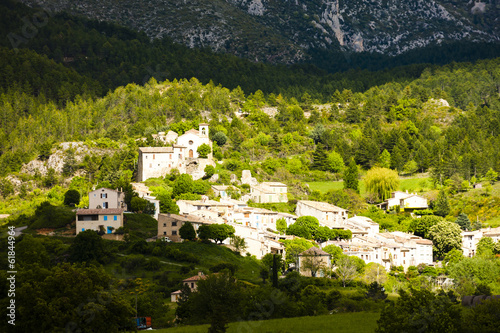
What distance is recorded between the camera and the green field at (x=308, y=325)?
42062 mm

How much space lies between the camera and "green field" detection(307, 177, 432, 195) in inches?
3954

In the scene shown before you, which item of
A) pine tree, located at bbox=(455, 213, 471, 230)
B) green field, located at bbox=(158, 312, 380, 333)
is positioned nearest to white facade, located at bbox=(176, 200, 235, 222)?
pine tree, located at bbox=(455, 213, 471, 230)

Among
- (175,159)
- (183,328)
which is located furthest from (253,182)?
(183,328)

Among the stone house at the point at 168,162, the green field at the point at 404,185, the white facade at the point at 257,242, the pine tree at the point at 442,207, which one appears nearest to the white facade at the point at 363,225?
the pine tree at the point at 442,207

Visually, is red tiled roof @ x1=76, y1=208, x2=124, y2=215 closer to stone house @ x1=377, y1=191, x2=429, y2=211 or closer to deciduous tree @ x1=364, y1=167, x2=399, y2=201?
stone house @ x1=377, y1=191, x2=429, y2=211

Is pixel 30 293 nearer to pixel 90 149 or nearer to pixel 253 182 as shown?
pixel 253 182

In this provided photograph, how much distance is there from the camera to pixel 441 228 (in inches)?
3061

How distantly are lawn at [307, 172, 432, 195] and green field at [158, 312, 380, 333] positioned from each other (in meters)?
53.4

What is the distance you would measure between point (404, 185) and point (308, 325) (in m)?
63.5

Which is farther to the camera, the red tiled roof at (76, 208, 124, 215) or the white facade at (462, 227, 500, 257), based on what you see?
the white facade at (462, 227, 500, 257)

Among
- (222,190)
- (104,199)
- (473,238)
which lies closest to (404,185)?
(473,238)

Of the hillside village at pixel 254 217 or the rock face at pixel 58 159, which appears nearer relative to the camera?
the hillside village at pixel 254 217

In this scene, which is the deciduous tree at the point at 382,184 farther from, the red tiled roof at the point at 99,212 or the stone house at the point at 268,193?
the red tiled roof at the point at 99,212

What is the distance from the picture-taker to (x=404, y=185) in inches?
4058
